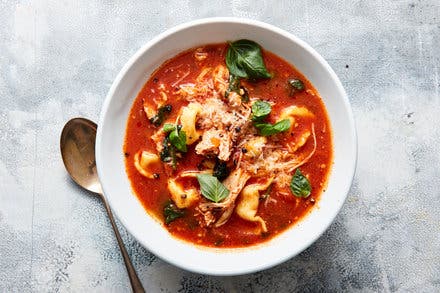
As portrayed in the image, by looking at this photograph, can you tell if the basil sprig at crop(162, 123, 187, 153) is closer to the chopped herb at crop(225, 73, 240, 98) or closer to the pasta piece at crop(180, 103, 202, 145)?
the pasta piece at crop(180, 103, 202, 145)

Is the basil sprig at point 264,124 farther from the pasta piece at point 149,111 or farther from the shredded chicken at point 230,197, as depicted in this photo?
the pasta piece at point 149,111

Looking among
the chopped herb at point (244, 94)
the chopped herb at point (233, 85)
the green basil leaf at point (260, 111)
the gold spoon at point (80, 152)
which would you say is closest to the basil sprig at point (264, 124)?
the green basil leaf at point (260, 111)

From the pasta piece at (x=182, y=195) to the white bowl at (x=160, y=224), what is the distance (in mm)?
285

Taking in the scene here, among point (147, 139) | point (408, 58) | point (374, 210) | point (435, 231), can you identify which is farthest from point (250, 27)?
point (435, 231)

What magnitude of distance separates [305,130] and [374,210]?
104cm

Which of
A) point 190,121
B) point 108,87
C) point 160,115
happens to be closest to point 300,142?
point 190,121

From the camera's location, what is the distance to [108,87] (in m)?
5.32

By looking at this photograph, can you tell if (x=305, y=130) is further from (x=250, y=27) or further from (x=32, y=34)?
(x=32, y=34)

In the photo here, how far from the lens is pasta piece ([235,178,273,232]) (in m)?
4.83

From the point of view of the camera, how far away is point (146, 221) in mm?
4949

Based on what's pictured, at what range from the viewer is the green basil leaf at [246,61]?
489 cm

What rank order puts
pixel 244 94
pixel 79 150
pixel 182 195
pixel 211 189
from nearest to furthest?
pixel 211 189
pixel 182 195
pixel 244 94
pixel 79 150

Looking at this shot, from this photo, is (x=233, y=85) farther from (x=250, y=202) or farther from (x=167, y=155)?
(x=250, y=202)

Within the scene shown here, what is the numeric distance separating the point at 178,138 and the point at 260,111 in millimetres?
699
